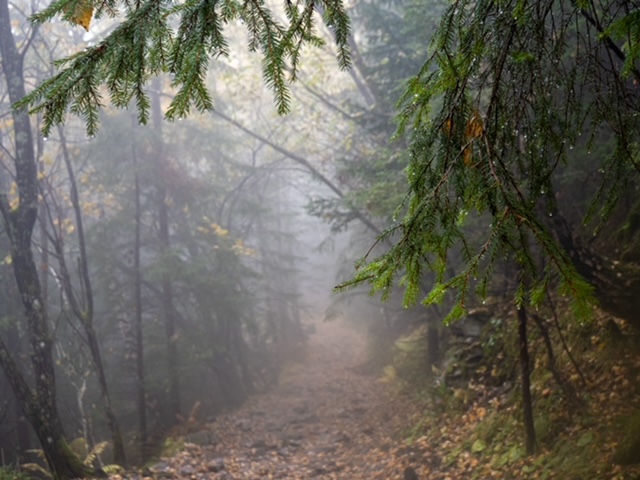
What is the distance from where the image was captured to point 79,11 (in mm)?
2508

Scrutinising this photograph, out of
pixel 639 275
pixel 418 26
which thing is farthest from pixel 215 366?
pixel 639 275

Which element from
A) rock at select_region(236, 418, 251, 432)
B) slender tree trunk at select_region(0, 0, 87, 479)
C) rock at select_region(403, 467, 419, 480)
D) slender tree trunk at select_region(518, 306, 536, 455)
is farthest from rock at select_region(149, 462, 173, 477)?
slender tree trunk at select_region(518, 306, 536, 455)

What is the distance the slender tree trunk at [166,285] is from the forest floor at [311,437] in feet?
5.67

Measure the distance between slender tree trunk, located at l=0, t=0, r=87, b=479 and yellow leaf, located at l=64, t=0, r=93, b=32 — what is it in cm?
727

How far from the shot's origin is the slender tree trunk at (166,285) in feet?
50.3

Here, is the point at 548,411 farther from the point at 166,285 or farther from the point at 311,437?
the point at 166,285

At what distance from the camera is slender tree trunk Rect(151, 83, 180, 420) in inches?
604

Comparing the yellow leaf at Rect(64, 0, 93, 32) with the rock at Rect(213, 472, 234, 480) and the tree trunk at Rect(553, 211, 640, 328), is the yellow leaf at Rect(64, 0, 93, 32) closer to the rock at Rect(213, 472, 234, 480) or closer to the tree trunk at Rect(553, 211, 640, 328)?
the tree trunk at Rect(553, 211, 640, 328)

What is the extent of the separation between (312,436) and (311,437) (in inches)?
2.9

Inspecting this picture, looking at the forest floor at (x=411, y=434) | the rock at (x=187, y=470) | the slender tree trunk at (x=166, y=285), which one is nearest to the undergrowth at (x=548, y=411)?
the forest floor at (x=411, y=434)

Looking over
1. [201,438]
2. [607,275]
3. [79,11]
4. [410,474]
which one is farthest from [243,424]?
[79,11]

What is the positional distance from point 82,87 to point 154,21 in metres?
0.49

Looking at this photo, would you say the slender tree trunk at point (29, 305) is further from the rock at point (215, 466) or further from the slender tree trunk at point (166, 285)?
the slender tree trunk at point (166, 285)

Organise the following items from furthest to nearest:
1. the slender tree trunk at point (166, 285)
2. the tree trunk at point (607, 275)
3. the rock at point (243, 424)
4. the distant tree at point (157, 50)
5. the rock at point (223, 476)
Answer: the slender tree trunk at point (166, 285)
the rock at point (243, 424)
the rock at point (223, 476)
the tree trunk at point (607, 275)
the distant tree at point (157, 50)
